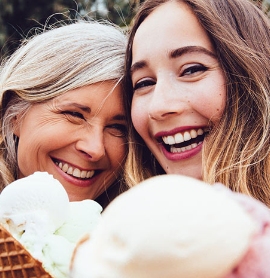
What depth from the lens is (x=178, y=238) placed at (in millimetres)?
782

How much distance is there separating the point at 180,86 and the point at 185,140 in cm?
23

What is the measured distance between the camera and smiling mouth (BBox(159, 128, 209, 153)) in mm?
1953

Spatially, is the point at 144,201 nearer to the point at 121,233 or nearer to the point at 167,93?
the point at 121,233

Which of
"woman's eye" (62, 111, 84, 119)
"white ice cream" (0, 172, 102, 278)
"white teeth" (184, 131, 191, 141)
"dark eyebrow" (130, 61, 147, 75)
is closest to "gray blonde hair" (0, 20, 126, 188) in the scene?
"woman's eye" (62, 111, 84, 119)

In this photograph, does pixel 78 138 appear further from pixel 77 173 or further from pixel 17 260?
pixel 17 260

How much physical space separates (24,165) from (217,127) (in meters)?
1.02

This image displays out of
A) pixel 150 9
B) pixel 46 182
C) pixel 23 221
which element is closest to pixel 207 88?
pixel 150 9

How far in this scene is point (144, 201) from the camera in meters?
0.80

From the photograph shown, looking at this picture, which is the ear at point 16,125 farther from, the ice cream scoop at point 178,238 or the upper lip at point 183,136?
the ice cream scoop at point 178,238

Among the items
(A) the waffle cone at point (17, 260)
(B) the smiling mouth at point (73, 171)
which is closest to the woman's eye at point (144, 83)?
(B) the smiling mouth at point (73, 171)

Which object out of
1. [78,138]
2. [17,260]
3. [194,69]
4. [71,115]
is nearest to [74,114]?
[71,115]

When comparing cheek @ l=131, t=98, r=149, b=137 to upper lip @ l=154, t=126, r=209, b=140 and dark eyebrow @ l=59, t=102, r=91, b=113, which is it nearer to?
upper lip @ l=154, t=126, r=209, b=140

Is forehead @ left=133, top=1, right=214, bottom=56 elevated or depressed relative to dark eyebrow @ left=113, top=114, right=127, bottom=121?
elevated

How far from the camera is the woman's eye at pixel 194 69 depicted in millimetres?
1942
